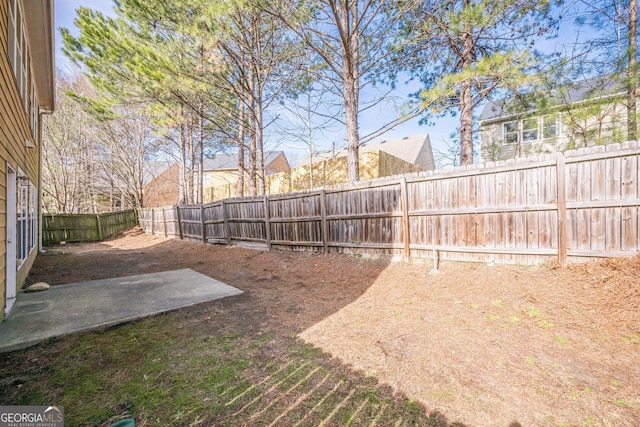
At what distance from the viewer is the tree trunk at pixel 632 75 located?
5.69 metres

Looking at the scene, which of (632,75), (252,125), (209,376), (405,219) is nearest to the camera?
(209,376)

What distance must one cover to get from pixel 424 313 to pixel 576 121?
281 inches

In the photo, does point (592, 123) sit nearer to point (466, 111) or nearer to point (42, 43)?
point (466, 111)

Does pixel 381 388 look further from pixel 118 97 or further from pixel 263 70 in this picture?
pixel 118 97

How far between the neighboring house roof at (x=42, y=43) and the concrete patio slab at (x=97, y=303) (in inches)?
202

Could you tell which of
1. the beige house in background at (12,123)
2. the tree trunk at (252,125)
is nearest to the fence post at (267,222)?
the tree trunk at (252,125)

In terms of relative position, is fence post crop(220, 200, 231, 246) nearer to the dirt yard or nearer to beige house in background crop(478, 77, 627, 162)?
A: the dirt yard

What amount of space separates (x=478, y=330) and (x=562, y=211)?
7.98 ft

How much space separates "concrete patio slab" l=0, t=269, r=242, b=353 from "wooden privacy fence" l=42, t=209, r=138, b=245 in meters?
10.4

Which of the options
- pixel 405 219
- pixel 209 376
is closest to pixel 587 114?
pixel 405 219

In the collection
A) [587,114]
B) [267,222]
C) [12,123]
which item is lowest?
[267,222]

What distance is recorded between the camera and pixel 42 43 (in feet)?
18.9

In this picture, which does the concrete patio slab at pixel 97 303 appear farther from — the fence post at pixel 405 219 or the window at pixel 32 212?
the fence post at pixel 405 219

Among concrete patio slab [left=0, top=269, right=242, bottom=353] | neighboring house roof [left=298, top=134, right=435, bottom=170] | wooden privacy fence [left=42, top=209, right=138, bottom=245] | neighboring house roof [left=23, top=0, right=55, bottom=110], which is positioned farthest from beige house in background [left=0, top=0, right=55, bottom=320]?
neighboring house roof [left=298, top=134, right=435, bottom=170]
